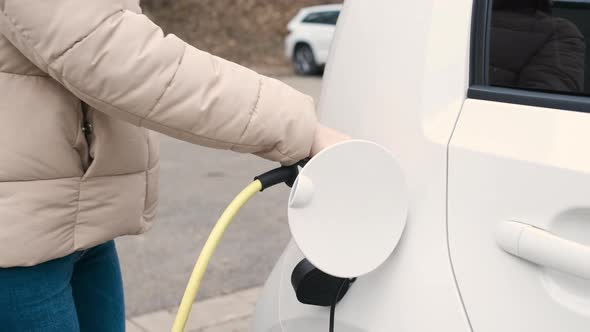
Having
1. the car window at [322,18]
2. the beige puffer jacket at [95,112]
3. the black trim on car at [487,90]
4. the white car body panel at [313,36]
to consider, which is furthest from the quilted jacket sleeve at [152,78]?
the car window at [322,18]

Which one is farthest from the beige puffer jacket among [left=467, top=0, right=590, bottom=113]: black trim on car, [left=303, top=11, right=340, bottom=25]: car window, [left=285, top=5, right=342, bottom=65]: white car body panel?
[left=303, top=11, right=340, bottom=25]: car window

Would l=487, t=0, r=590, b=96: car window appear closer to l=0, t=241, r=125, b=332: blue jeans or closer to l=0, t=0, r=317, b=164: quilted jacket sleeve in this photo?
l=0, t=0, r=317, b=164: quilted jacket sleeve

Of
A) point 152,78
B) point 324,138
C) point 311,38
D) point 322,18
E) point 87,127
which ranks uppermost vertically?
point 152,78

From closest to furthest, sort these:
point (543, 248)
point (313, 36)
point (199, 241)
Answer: point (543, 248), point (199, 241), point (313, 36)

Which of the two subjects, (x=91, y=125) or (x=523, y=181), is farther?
(x=91, y=125)

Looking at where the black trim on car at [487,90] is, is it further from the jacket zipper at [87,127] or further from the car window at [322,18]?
the car window at [322,18]

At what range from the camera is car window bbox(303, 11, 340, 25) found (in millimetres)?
15781

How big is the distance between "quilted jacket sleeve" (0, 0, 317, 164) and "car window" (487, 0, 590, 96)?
33 cm

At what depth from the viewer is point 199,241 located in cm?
462

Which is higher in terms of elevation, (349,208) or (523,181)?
(523,181)

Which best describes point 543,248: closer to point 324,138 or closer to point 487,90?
point 487,90

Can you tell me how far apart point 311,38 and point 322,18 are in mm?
567

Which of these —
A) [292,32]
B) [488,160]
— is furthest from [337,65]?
[292,32]

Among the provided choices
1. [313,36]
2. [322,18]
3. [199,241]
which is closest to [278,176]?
[199,241]
